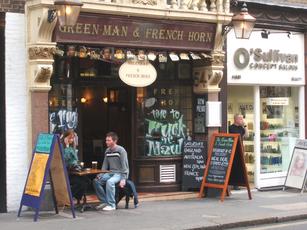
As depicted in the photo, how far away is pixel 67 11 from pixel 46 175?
273 centimetres

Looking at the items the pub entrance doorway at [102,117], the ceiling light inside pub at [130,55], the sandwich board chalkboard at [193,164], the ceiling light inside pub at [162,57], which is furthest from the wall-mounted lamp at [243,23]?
the pub entrance doorway at [102,117]

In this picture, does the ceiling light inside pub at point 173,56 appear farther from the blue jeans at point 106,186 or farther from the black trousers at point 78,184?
the black trousers at point 78,184

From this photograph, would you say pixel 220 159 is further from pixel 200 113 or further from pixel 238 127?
pixel 238 127

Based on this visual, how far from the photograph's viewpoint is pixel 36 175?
10.9 meters

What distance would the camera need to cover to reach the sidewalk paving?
34.2ft

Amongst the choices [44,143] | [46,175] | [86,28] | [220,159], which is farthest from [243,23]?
[46,175]

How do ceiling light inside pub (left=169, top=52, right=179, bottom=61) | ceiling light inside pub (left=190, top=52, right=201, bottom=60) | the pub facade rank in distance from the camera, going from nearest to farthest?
1. the pub facade
2. ceiling light inside pub (left=169, top=52, right=179, bottom=61)
3. ceiling light inside pub (left=190, top=52, right=201, bottom=60)

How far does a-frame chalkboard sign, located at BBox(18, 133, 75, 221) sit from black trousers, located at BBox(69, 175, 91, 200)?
1.31 feet

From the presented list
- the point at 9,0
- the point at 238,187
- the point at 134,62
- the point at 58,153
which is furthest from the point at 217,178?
the point at 9,0

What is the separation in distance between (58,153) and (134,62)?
260cm

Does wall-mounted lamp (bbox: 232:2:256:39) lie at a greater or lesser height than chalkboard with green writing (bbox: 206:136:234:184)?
greater

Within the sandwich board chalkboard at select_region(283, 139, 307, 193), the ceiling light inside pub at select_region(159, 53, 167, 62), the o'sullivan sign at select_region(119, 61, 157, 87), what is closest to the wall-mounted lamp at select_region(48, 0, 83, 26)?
the o'sullivan sign at select_region(119, 61, 157, 87)

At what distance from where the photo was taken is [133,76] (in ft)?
41.3

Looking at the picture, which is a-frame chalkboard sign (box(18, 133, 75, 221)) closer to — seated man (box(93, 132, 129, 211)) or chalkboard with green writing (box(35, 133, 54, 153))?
chalkboard with green writing (box(35, 133, 54, 153))
